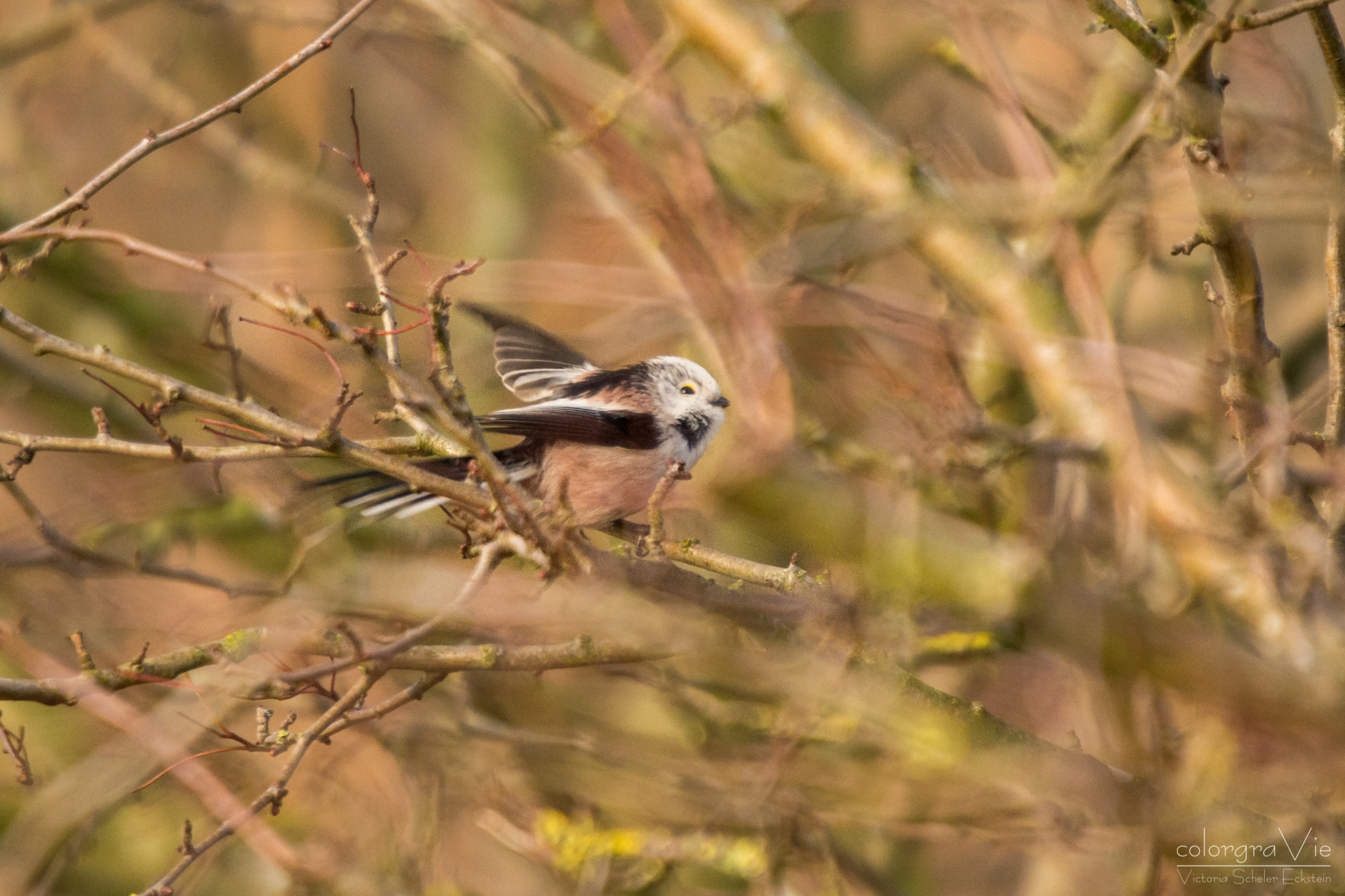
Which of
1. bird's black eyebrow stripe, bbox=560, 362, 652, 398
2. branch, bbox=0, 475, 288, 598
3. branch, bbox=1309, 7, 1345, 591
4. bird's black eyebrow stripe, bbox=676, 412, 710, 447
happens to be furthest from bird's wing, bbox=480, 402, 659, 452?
branch, bbox=1309, 7, 1345, 591

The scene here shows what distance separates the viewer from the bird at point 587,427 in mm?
4371

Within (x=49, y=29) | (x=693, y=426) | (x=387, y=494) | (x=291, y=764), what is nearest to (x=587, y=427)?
(x=693, y=426)

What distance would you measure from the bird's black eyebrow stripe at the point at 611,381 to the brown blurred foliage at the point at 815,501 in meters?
0.30

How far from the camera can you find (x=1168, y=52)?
144 inches

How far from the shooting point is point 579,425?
4633 millimetres

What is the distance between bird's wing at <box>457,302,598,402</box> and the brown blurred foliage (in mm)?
275

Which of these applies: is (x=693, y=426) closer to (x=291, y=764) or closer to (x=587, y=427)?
(x=587, y=427)

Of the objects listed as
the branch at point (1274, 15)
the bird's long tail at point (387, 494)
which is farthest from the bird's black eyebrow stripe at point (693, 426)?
the branch at point (1274, 15)

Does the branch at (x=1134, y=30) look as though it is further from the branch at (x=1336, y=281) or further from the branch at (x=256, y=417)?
the branch at (x=256, y=417)

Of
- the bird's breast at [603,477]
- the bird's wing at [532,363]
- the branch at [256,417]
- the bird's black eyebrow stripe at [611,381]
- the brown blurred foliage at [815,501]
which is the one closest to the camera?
the branch at [256,417]

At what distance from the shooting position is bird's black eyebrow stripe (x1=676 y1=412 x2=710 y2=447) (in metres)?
5.04

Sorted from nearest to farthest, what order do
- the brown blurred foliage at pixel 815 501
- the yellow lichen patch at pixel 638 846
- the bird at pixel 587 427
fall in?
the brown blurred foliage at pixel 815 501, the bird at pixel 587 427, the yellow lichen patch at pixel 638 846

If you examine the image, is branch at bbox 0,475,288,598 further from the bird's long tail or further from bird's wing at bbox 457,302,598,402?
bird's wing at bbox 457,302,598,402

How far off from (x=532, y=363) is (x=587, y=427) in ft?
3.62
